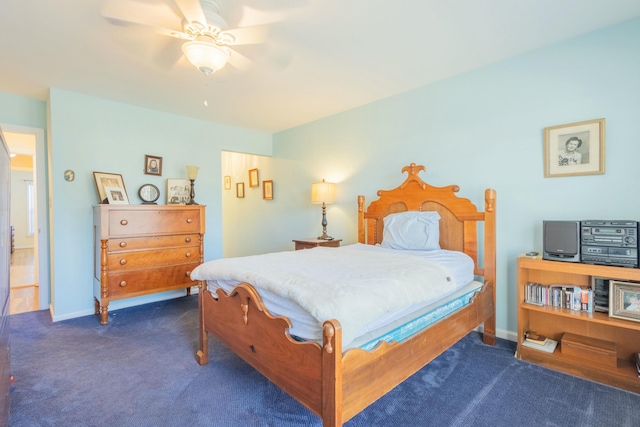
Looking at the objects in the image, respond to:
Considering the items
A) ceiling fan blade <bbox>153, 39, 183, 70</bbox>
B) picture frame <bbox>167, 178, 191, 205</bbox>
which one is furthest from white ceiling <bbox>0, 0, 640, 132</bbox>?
picture frame <bbox>167, 178, 191, 205</bbox>

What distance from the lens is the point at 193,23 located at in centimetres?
177

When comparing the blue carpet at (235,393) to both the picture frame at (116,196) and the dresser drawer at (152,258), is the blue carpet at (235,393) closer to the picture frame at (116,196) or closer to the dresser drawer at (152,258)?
the dresser drawer at (152,258)

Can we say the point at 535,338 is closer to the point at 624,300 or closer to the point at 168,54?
the point at 624,300

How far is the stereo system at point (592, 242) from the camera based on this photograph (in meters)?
1.86

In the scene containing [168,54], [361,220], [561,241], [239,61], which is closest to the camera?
[561,241]

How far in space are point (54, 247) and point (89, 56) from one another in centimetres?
202

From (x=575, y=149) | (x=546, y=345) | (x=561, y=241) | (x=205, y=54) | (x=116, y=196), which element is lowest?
(x=546, y=345)

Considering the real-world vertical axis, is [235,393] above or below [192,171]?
below

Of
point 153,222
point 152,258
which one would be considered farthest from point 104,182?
point 152,258

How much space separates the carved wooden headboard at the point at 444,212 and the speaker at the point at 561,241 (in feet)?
1.33

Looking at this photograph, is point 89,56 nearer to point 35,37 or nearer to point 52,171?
point 35,37

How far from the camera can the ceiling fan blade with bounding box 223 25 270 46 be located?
2037mm

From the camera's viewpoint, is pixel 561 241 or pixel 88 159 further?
pixel 88 159

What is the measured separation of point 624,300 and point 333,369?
202 centimetres
